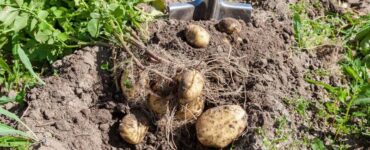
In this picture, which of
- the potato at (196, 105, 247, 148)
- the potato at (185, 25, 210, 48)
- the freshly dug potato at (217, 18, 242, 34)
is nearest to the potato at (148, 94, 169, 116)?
the potato at (196, 105, 247, 148)

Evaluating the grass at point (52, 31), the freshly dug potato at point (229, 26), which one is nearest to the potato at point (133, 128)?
the grass at point (52, 31)

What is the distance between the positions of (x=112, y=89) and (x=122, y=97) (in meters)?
0.07

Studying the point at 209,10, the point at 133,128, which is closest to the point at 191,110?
the point at 133,128

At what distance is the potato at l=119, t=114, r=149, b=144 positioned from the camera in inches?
88.2

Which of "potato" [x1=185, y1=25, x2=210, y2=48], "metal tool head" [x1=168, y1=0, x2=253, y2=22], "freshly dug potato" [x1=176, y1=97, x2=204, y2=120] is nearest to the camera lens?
"freshly dug potato" [x1=176, y1=97, x2=204, y2=120]

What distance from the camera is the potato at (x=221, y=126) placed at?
7.09ft

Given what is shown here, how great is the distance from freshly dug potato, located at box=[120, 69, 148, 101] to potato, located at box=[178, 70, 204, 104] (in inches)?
7.3

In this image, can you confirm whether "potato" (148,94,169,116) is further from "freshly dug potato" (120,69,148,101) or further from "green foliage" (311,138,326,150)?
"green foliage" (311,138,326,150)

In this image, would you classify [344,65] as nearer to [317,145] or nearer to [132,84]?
[317,145]

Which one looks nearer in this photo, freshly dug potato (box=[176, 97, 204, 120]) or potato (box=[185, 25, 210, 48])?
freshly dug potato (box=[176, 97, 204, 120])

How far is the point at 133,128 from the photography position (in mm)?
2242

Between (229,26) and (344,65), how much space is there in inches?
24.2

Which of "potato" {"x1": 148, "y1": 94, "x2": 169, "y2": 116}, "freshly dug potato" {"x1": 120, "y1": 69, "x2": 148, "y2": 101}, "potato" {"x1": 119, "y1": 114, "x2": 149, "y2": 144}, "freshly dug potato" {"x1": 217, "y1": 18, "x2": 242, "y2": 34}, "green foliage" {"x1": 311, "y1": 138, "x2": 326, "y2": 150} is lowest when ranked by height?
"potato" {"x1": 119, "y1": 114, "x2": 149, "y2": 144}

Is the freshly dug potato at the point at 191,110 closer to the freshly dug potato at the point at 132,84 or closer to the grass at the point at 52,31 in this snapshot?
the freshly dug potato at the point at 132,84
